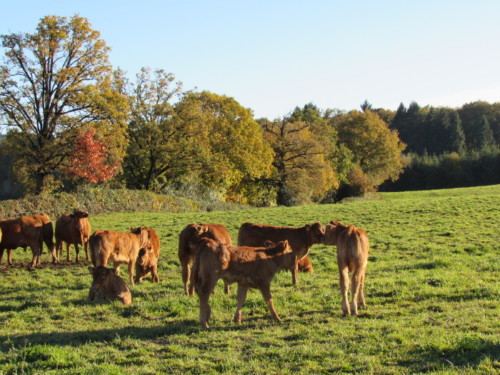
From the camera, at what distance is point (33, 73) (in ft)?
106

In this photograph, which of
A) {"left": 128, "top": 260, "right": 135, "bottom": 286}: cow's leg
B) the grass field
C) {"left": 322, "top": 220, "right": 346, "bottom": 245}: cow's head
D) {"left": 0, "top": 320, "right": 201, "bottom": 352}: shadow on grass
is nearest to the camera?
the grass field

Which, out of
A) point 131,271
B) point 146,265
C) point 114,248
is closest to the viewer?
point 114,248

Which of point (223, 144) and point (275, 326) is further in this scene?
point (223, 144)

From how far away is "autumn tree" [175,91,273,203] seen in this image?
42.1 m

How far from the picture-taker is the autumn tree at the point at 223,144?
42.1 m

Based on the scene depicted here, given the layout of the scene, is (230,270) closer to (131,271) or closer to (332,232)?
(332,232)

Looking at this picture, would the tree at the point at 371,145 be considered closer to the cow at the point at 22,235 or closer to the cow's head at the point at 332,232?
the cow at the point at 22,235

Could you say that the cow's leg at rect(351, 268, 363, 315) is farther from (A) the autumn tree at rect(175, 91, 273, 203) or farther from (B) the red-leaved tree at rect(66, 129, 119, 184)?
(A) the autumn tree at rect(175, 91, 273, 203)

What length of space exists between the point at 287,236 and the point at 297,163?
43.1 metres

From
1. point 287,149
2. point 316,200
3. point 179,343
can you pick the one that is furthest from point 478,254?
point 316,200

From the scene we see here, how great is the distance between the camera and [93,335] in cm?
769

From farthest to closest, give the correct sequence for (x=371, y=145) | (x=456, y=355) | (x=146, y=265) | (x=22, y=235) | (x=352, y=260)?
1. (x=371, y=145)
2. (x=22, y=235)
3. (x=146, y=265)
4. (x=352, y=260)
5. (x=456, y=355)

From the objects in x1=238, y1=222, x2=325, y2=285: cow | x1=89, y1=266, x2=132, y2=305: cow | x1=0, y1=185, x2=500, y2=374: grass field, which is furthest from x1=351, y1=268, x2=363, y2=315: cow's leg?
x1=89, y1=266, x2=132, y2=305: cow

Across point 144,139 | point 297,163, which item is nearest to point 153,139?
point 144,139
